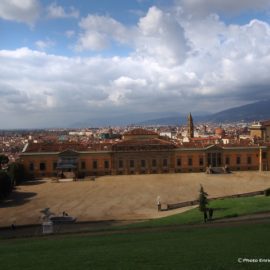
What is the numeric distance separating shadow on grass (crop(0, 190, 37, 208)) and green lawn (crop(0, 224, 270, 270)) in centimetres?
2542

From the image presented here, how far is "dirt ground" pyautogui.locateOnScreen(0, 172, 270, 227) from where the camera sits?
36.2 m

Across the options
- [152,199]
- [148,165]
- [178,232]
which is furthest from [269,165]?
[178,232]

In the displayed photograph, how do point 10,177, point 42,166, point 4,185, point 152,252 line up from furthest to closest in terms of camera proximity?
point 42,166 → point 10,177 → point 4,185 → point 152,252

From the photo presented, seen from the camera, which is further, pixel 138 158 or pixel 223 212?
pixel 138 158

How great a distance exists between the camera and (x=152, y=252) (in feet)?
46.3

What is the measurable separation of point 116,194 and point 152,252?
1300 inches

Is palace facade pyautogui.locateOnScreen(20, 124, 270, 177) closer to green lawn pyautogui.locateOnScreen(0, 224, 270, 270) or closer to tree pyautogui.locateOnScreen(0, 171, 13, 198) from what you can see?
tree pyautogui.locateOnScreen(0, 171, 13, 198)

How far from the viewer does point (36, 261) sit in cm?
1350

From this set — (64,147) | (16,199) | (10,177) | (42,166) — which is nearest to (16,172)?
(10,177)

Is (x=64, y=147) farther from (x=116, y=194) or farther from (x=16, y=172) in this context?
(x=116, y=194)

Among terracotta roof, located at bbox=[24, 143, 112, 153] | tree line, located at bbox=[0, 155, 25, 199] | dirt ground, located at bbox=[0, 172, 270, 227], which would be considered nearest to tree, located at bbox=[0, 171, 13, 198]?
tree line, located at bbox=[0, 155, 25, 199]

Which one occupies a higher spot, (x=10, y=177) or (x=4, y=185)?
(x=10, y=177)

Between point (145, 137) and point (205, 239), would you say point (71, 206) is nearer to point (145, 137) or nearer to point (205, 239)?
point (205, 239)

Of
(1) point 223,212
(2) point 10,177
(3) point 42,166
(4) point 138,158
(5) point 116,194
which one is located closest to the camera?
(1) point 223,212
